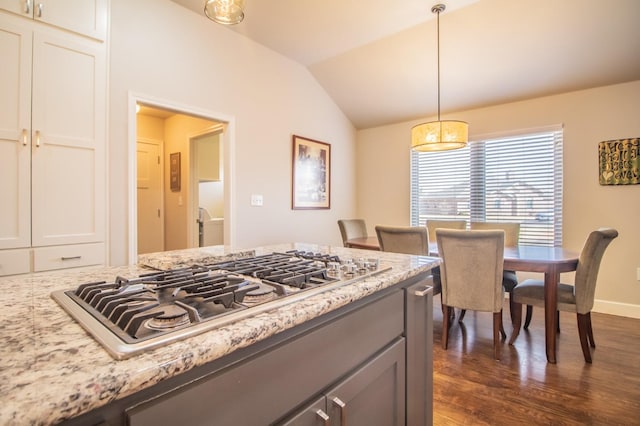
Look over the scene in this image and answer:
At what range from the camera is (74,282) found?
0.99 m

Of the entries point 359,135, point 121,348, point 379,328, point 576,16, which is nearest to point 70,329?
point 121,348

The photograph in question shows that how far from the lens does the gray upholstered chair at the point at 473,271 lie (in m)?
2.21

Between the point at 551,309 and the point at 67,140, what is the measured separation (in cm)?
336

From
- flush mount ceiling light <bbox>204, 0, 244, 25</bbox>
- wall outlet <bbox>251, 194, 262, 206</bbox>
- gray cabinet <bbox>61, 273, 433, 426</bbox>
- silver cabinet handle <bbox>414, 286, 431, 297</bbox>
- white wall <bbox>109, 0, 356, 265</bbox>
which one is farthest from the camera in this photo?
wall outlet <bbox>251, 194, 262, 206</bbox>

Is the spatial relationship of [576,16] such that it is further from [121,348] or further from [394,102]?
[121,348]

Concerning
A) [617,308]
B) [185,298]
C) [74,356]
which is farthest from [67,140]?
[617,308]

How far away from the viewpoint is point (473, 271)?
2295 mm

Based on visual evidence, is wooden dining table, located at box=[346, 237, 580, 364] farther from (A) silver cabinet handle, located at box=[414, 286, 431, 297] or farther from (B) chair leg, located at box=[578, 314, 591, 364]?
(A) silver cabinet handle, located at box=[414, 286, 431, 297]

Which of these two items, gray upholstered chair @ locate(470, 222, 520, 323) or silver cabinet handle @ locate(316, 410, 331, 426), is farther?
gray upholstered chair @ locate(470, 222, 520, 323)

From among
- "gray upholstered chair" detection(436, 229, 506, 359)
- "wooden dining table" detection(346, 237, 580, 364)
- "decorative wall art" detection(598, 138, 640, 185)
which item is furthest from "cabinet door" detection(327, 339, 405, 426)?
"decorative wall art" detection(598, 138, 640, 185)

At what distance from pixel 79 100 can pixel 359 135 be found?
3768 mm

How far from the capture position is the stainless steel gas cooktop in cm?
56

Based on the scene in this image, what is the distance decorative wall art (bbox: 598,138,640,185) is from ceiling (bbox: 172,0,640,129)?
633mm

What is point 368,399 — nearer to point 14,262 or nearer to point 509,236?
point 14,262
